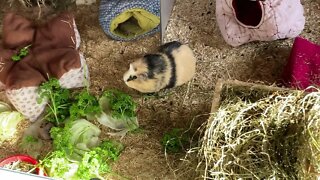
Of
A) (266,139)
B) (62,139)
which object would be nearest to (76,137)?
(62,139)

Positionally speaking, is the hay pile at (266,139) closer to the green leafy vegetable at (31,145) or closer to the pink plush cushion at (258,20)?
the pink plush cushion at (258,20)

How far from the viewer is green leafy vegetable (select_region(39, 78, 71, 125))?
1.45 m

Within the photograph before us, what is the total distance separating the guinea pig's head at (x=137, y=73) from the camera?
142 cm

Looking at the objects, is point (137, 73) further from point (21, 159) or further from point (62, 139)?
point (21, 159)

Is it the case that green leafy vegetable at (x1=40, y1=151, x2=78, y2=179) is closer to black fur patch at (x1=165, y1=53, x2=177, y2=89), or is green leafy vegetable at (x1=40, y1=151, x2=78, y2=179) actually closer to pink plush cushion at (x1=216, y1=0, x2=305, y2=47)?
black fur patch at (x1=165, y1=53, x2=177, y2=89)

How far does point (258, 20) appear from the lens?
1547mm

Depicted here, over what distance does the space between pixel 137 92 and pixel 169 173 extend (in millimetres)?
283

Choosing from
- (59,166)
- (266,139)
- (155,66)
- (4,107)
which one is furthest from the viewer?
(4,107)

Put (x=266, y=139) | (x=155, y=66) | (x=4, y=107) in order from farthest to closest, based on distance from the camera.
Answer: (x=4, y=107)
(x=155, y=66)
(x=266, y=139)

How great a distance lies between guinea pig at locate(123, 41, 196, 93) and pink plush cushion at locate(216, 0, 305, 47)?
0.54ft

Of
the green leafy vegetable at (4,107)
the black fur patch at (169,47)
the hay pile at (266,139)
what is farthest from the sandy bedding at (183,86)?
the hay pile at (266,139)

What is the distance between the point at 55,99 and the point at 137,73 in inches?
9.6

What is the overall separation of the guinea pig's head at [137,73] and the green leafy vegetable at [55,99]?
0.19 meters

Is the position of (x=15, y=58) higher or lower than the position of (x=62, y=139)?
higher
